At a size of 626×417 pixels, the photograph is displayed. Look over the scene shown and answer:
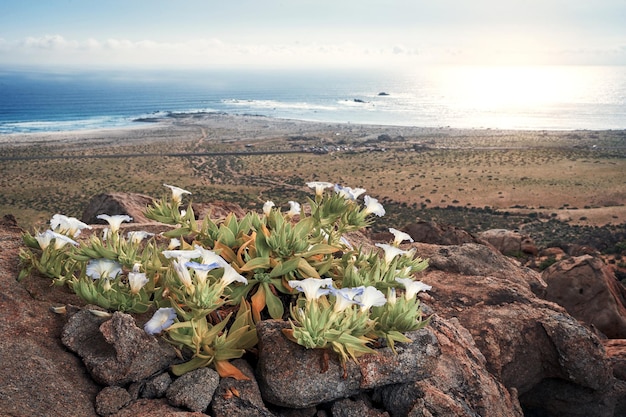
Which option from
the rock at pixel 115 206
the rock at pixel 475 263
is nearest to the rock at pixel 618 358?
the rock at pixel 475 263

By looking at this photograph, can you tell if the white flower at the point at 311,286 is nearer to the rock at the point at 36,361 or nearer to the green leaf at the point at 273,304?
the green leaf at the point at 273,304

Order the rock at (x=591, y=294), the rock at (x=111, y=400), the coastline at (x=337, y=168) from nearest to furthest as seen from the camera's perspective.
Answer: the rock at (x=111, y=400), the rock at (x=591, y=294), the coastline at (x=337, y=168)

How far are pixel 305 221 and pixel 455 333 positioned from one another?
80.1 inches

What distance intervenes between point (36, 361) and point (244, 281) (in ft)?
5.38

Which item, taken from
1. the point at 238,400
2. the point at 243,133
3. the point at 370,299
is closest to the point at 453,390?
the point at 370,299

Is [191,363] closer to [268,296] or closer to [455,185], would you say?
[268,296]

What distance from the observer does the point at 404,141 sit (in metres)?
98.0

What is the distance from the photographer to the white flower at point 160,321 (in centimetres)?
366

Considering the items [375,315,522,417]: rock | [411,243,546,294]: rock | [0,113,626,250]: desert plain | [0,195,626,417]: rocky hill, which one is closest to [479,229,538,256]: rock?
[411,243,546,294]: rock

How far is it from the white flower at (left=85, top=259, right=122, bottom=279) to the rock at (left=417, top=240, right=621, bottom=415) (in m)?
3.86

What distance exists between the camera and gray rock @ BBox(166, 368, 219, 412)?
3.62 meters

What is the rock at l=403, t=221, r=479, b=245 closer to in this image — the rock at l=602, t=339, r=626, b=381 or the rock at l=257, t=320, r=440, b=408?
the rock at l=602, t=339, r=626, b=381

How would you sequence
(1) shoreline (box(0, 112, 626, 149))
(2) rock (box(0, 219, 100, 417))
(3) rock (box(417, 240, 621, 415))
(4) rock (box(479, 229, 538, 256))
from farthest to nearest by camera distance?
(1) shoreline (box(0, 112, 626, 149)) → (4) rock (box(479, 229, 538, 256)) → (3) rock (box(417, 240, 621, 415)) → (2) rock (box(0, 219, 100, 417))

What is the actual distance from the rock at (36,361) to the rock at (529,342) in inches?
164
